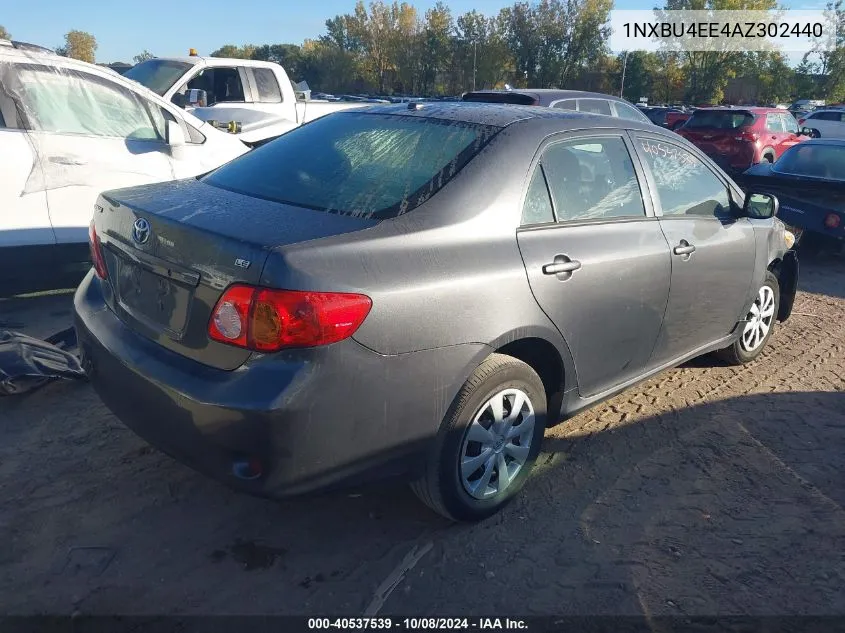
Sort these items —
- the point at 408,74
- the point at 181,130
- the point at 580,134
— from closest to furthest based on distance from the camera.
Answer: the point at 580,134 → the point at 181,130 → the point at 408,74

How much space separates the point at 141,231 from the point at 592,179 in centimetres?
202

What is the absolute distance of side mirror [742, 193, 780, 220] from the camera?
414cm

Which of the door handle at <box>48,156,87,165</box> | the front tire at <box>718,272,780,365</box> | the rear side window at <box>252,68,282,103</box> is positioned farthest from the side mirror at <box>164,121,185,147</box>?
the rear side window at <box>252,68,282,103</box>

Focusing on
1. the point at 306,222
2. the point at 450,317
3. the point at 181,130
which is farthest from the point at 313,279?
the point at 181,130

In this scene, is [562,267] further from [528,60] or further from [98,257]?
[528,60]

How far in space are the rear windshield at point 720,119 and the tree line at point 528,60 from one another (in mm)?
37834

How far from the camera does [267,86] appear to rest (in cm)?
1020

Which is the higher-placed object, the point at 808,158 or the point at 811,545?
the point at 808,158

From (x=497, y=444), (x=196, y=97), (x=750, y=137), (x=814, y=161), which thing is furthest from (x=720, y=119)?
(x=497, y=444)

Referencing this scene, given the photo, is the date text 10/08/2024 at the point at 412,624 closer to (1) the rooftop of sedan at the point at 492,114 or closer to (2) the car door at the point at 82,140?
(1) the rooftop of sedan at the point at 492,114

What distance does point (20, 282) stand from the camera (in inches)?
188

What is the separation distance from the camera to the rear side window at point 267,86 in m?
10.1

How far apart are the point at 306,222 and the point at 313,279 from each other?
0.38 metres

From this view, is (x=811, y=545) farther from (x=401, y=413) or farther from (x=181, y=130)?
(x=181, y=130)
